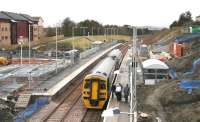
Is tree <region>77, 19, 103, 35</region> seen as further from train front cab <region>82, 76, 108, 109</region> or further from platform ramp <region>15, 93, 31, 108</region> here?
train front cab <region>82, 76, 108, 109</region>

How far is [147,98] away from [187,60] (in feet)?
44.7

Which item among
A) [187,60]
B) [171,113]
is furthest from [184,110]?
[187,60]

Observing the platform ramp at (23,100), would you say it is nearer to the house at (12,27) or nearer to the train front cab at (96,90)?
the train front cab at (96,90)

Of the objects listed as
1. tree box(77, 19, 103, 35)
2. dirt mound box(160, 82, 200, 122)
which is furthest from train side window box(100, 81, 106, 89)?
tree box(77, 19, 103, 35)

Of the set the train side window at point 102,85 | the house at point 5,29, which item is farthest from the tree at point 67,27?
the train side window at point 102,85

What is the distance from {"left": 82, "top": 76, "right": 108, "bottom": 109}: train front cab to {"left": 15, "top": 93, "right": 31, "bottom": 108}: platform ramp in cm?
508

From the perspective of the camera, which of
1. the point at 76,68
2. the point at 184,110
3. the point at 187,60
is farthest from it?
the point at 76,68

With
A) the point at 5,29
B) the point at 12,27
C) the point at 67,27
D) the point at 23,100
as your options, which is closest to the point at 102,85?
the point at 23,100

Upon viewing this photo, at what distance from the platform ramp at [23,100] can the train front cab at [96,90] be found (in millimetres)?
5076

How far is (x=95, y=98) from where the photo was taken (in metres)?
27.5

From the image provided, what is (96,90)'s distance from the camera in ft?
89.6

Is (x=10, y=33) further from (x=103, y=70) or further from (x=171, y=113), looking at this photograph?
(x=171, y=113)

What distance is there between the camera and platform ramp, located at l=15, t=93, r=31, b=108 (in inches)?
1172

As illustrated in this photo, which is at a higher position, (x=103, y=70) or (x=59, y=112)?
(x=103, y=70)
